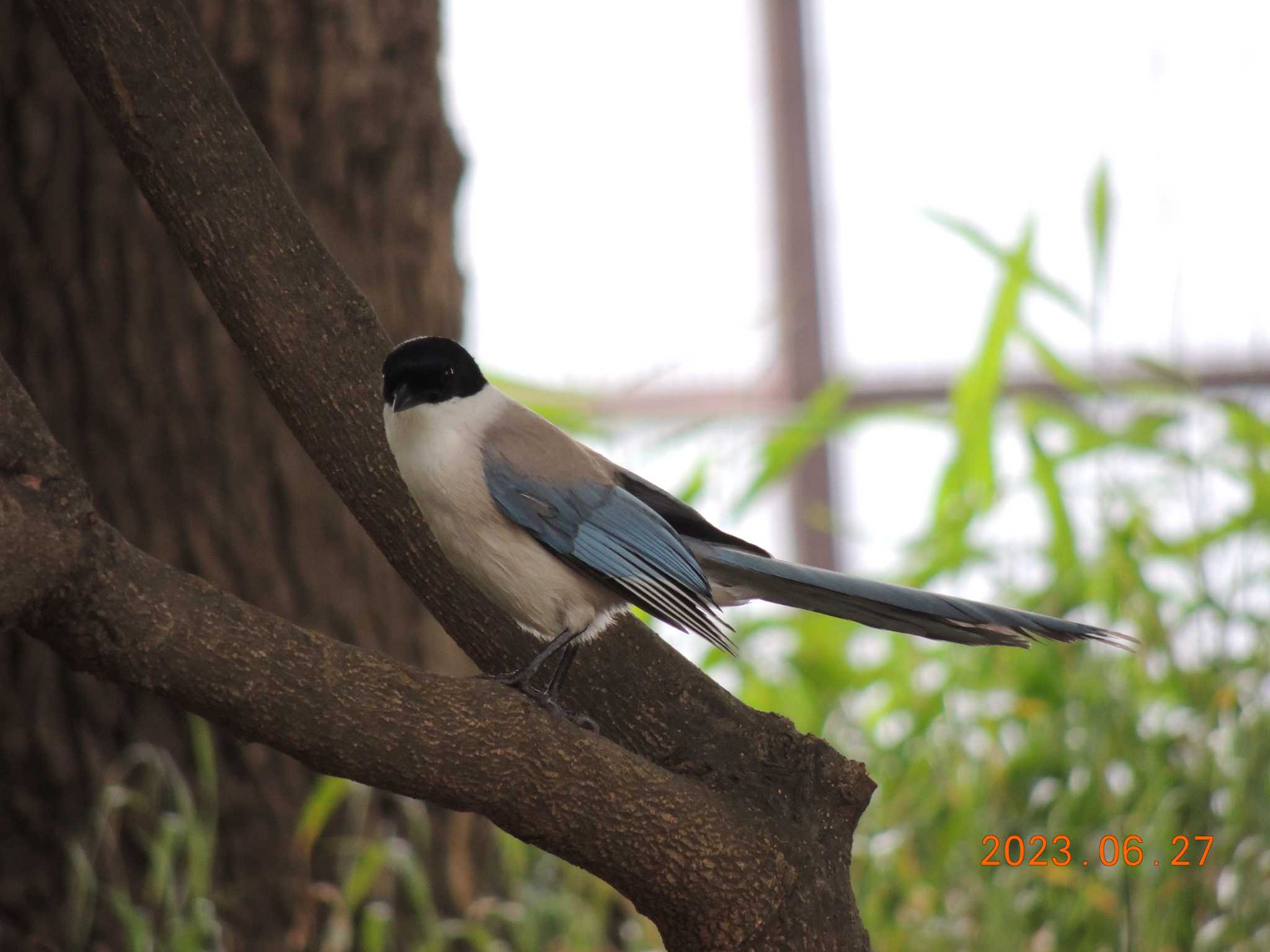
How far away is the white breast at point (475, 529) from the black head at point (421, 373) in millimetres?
14

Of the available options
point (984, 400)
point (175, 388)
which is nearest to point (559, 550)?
point (175, 388)

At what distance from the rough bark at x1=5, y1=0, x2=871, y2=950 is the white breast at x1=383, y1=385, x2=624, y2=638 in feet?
0.29

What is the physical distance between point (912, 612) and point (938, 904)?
→ 1373mm

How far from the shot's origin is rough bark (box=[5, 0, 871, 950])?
5.33 feet

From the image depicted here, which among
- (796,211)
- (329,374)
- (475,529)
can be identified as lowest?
(475,529)

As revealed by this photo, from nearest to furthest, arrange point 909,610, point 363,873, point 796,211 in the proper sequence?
point 909,610
point 363,873
point 796,211

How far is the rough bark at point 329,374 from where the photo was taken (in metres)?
1.63

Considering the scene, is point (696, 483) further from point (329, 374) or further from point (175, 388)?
point (329, 374)

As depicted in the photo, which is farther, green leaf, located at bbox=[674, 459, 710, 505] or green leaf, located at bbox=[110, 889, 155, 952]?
green leaf, located at bbox=[674, 459, 710, 505]

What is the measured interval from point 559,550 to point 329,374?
351 millimetres

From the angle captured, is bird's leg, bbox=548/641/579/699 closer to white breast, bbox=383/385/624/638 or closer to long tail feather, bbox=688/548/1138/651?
white breast, bbox=383/385/624/638

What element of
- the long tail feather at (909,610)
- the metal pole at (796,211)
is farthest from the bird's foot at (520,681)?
the metal pole at (796,211)

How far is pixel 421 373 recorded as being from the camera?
1.66m
